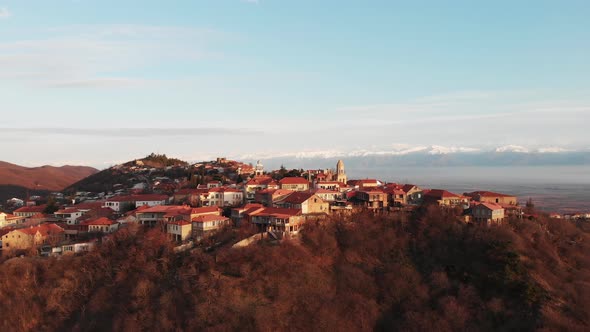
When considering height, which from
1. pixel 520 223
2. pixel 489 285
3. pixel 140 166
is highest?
pixel 140 166

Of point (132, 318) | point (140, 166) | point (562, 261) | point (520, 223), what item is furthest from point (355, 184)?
point (140, 166)

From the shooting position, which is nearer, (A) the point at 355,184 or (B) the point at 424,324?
(B) the point at 424,324

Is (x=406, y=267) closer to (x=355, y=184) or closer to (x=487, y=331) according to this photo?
(x=487, y=331)

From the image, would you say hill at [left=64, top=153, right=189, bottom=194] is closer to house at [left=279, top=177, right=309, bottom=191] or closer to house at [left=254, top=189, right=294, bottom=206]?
house at [left=279, top=177, right=309, bottom=191]

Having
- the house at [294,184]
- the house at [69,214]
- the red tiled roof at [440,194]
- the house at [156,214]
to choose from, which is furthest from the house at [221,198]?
the red tiled roof at [440,194]

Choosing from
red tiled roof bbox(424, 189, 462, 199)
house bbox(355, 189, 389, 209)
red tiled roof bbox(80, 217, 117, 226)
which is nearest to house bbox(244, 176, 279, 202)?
house bbox(355, 189, 389, 209)

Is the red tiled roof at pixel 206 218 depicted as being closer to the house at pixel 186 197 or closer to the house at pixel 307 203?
the house at pixel 307 203

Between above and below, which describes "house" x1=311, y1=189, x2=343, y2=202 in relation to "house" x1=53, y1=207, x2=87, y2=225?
above
